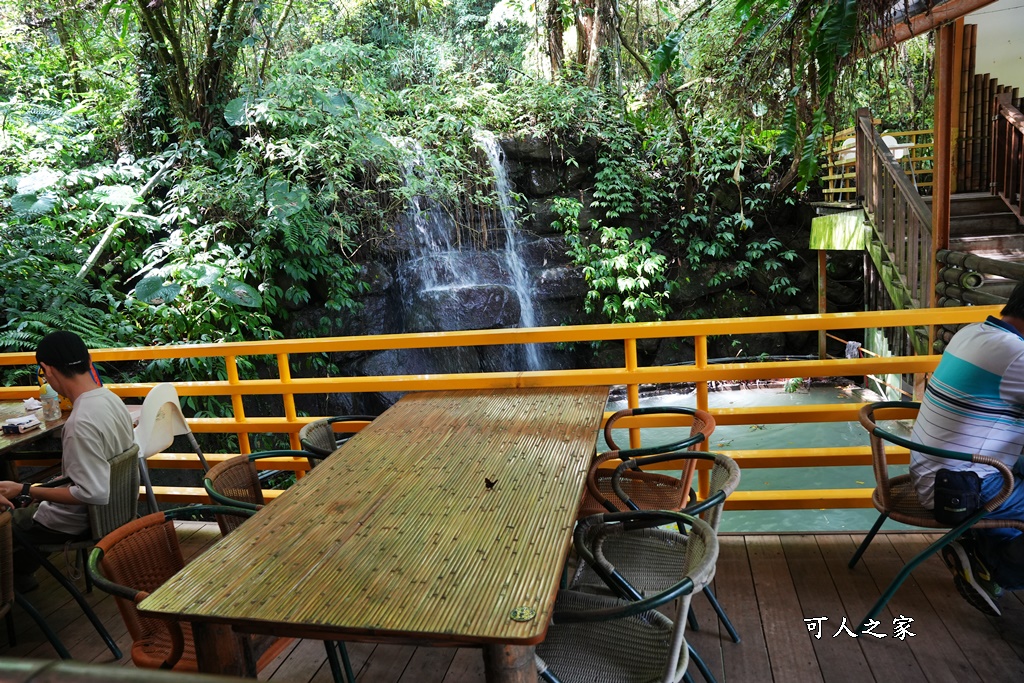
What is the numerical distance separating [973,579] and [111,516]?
2954 millimetres

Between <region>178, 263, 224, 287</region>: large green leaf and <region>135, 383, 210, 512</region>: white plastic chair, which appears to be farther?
<region>178, 263, 224, 287</region>: large green leaf

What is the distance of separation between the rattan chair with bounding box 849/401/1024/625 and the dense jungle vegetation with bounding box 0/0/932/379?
4067mm

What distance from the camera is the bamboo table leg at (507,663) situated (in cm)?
145

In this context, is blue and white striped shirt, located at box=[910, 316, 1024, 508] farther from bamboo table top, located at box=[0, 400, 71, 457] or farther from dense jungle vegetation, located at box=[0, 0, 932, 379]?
dense jungle vegetation, located at box=[0, 0, 932, 379]

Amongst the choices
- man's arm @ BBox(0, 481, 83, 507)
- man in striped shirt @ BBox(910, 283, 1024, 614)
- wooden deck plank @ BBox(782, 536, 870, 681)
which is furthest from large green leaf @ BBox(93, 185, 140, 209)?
man in striped shirt @ BBox(910, 283, 1024, 614)

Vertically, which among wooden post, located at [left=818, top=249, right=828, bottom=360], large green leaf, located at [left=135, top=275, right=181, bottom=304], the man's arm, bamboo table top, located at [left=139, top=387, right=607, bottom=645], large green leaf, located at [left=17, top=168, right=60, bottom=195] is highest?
large green leaf, located at [left=17, top=168, right=60, bottom=195]

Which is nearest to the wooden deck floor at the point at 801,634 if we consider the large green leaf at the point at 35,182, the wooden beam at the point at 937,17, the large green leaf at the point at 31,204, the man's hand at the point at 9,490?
the man's hand at the point at 9,490

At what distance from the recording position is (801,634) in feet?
7.97

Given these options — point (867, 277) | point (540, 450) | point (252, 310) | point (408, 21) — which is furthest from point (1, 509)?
point (408, 21)

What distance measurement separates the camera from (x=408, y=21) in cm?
1171

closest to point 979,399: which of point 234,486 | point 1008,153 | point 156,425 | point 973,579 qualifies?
point 973,579

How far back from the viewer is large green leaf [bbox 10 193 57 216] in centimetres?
705

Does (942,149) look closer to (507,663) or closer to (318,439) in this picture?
(318,439)

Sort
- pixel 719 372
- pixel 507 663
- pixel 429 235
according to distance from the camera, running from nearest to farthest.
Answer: pixel 507 663 < pixel 719 372 < pixel 429 235
